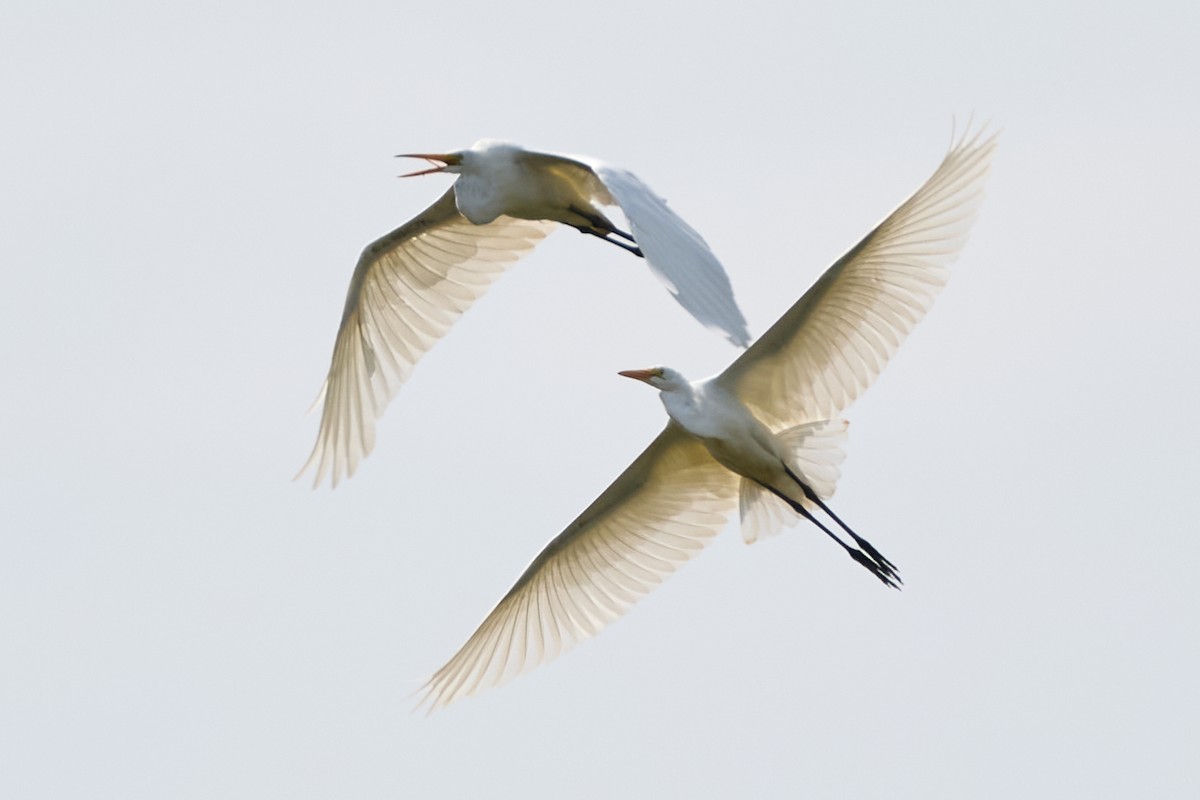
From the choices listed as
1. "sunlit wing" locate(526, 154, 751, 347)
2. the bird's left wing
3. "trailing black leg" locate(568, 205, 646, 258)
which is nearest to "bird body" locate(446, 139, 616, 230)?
"trailing black leg" locate(568, 205, 646, 258)

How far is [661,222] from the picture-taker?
10.7m

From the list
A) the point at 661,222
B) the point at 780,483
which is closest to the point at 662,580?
the point at 780,483

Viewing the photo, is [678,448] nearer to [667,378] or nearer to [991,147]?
[667,378]

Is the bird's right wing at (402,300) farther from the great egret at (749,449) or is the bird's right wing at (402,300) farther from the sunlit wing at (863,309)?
the sunlit wing at (863,309)

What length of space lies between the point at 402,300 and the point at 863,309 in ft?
11.1

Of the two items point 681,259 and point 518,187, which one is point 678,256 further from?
point 518,187

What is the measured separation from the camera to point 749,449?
13.3 m

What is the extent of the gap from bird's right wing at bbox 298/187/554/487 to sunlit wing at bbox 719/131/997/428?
8.09ft

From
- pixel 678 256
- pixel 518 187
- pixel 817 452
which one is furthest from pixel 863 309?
pixel 678 256

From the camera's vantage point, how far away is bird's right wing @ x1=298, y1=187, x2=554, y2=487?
15352 mm

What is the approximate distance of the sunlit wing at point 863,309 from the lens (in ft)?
42.3

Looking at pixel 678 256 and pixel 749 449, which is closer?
pixel 678 256

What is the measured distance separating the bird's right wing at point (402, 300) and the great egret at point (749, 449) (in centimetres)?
159

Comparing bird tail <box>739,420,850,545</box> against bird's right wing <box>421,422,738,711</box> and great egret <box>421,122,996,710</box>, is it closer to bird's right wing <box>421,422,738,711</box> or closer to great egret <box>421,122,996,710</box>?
great egret <box>421,122,996,710</box>
